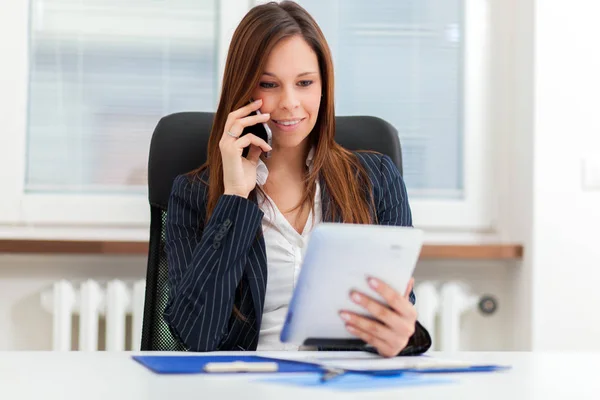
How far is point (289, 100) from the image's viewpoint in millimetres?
1589

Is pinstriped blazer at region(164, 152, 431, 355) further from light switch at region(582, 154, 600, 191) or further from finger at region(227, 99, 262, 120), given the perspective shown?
light switch at region(582, 154, 600, 191)

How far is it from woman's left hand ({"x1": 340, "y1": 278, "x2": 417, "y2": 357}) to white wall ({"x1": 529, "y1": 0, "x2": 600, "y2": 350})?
1.23 m

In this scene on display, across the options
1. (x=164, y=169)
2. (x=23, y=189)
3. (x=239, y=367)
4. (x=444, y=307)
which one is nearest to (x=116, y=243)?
(x=23, y=189)

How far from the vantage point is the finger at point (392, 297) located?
1106 mm

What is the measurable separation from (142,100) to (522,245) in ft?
3.75

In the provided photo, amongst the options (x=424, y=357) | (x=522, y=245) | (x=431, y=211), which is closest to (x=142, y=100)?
(x=431, y=211)

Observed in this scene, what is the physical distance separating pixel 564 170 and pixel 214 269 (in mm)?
1245

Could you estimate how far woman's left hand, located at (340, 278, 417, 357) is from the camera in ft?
3.67

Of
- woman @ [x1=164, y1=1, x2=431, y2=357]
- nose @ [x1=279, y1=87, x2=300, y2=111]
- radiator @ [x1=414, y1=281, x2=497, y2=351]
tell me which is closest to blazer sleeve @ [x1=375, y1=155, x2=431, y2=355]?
woman @ [x1=164, y1=1, x2=431, y2=357]

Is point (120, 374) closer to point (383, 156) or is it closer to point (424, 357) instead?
point (424, 357)

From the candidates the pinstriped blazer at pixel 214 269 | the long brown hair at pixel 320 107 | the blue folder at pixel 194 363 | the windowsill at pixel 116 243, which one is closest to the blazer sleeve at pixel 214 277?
the pinstriped blazer at pixel 214 269

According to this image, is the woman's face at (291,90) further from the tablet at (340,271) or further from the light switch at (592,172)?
the light switch at (592,172)

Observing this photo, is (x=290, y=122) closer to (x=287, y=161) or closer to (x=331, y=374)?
(x=287, y=161)

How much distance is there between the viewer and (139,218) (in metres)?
2.41
